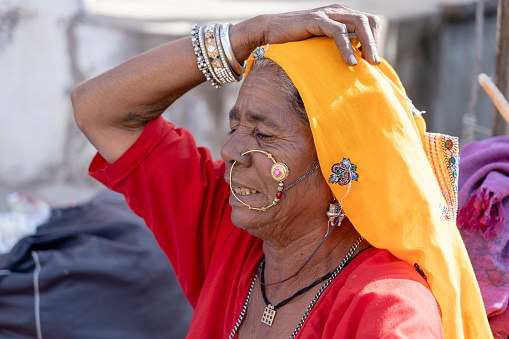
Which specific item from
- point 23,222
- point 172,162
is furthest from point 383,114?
point 23,222

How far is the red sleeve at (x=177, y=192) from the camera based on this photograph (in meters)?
2.25

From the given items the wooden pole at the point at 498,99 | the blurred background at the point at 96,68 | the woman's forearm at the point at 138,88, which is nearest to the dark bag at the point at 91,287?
the woman's forearm at the point at 138,88

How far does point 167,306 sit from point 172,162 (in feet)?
4.88

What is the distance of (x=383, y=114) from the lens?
5.66 feet

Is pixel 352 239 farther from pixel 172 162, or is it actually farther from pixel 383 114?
pixel 172 162

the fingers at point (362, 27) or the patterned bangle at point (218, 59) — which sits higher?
the fingers at point (362, 27)

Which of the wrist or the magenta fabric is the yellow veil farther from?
the magenta fabric

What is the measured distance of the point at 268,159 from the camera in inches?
74.0

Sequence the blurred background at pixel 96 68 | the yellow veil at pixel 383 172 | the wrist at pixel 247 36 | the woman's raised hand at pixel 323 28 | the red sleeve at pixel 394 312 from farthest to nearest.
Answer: the blurred background at pixel 96 68
the wrist at pixel 247 36
the woman's raised hand at pixel 323 28
the yellow veil at pixel 383 172
the red sleeve at pixel 394 312

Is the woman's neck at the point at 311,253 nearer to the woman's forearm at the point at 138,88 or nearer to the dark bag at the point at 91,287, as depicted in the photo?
the woman's forearm at the point at 138,88

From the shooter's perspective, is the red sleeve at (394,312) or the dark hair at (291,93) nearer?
the red sleeve at (394,312)

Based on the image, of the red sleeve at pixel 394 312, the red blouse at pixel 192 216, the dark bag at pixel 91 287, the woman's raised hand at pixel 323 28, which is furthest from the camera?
the dark bag at pixel 91 287

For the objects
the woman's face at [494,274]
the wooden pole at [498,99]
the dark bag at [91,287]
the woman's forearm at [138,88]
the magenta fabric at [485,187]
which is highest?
the woman's forearm at [138,88]

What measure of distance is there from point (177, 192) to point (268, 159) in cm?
53
